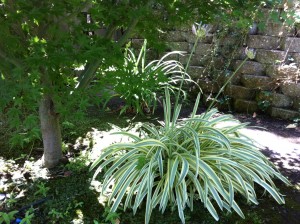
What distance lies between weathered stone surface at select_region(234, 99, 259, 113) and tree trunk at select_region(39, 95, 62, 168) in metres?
2.64

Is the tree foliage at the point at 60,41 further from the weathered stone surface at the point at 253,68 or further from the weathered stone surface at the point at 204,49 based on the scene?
the weathered stone surface at the point at 204,49

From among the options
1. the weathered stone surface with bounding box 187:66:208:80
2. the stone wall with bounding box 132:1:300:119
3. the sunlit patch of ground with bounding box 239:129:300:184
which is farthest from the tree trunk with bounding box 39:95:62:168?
the weathered stone surface with bounding box 187:66:208:80

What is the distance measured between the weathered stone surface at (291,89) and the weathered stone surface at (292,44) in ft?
1.47

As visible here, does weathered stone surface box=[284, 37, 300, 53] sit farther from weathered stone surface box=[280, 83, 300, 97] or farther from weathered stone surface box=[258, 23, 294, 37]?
weathered stone surface box=[280, 83, 300, 97]

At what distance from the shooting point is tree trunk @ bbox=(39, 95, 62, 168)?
7.73 ft

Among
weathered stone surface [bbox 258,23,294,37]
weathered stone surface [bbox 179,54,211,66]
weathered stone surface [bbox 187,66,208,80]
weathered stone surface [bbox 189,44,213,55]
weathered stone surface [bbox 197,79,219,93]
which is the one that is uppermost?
weathered stone surface [bbox 258,23,294,37]

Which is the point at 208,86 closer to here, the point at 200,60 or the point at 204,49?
the point at 200,60

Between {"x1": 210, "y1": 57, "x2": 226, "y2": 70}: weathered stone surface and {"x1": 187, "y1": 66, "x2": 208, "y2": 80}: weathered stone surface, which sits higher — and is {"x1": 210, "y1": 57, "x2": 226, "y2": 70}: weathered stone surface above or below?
above

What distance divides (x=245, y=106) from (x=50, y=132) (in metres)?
2.76

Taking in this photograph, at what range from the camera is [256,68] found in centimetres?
421

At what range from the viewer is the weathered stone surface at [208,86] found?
4.52 meters

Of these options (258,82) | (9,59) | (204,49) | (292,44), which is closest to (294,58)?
(292,44)

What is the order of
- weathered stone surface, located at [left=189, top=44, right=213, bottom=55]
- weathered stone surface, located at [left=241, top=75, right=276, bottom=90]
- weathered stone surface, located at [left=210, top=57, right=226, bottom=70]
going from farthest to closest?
weathered stone surface, located at [left=189, top=44, right=213, bottom=55], weathered stone surface, located at [left=210, top=57, right=226, bottom=70], weathered stone surface, located at [left=241, top=75, right=276, bottom=90]

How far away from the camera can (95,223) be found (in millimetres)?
1783
